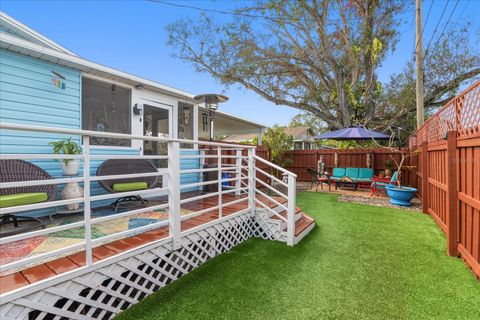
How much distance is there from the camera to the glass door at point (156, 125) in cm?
521

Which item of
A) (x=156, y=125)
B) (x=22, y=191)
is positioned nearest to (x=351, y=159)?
(x=156, y=125)

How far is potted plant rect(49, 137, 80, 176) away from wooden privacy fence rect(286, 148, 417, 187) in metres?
9.51

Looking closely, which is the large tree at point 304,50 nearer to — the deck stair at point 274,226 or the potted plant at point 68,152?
the deck stair at point 274,226

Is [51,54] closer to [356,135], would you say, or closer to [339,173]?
[356,135]

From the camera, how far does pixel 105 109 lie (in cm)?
454

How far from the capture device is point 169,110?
5.68 metres

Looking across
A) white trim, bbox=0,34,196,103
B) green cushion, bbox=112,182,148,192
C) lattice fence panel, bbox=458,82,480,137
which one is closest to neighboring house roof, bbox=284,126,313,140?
white trim, bbox=0,34,196,103

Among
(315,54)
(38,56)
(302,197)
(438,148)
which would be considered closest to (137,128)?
(38,56)

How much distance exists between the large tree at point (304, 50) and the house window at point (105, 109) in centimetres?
1026

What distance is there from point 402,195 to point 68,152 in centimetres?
753

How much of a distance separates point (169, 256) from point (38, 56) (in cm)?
359

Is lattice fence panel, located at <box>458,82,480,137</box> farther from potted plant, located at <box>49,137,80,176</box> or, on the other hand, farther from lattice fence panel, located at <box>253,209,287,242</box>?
potted plant, located at <box>49,137,80,176</box>

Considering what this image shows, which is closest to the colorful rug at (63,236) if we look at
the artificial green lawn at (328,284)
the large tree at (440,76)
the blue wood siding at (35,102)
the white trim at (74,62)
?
the blue wood siding at (35,102)

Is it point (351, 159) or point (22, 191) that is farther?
point (351, 159)
